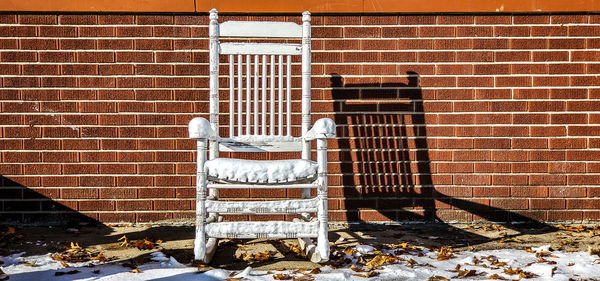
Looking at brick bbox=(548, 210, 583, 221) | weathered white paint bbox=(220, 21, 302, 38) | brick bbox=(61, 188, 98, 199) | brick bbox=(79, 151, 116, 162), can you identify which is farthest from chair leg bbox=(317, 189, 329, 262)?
brick bbox=(548, 210, 583, 221)

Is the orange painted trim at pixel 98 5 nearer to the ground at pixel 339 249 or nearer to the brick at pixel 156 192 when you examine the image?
the brick at pixel 156 192

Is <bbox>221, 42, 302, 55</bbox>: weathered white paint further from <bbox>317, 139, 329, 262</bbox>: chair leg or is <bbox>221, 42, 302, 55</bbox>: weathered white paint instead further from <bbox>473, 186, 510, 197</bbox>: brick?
<bbox>473, 186, 510, 197</bbox>: brick

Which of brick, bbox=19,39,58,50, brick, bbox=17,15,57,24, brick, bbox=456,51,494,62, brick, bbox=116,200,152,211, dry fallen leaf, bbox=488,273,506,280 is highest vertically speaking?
brick, bbox=17,15,57,24

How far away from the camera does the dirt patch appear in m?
2.88

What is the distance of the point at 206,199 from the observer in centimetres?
271

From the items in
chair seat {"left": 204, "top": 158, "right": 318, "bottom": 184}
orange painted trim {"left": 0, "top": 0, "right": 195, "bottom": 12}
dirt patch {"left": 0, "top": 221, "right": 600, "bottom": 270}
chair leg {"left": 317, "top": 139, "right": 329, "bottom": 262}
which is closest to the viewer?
chair seat {"left": 204, "top": 158, "right": 318, "bottom": 184}

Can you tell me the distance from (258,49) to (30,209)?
6.24ft

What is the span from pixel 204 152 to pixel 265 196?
101cm

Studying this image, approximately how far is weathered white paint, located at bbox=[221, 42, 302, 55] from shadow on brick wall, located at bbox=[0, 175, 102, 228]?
5.01 feet

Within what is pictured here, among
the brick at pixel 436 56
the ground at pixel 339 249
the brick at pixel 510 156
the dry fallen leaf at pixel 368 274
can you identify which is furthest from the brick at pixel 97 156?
the brick at pixel 510 156

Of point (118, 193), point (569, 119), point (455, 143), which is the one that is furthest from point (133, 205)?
point (569, 119)

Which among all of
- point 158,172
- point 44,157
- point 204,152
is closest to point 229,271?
point 204,152

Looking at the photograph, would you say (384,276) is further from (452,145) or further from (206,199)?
(452,145)

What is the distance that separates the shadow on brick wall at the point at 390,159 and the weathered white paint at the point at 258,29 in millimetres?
531
